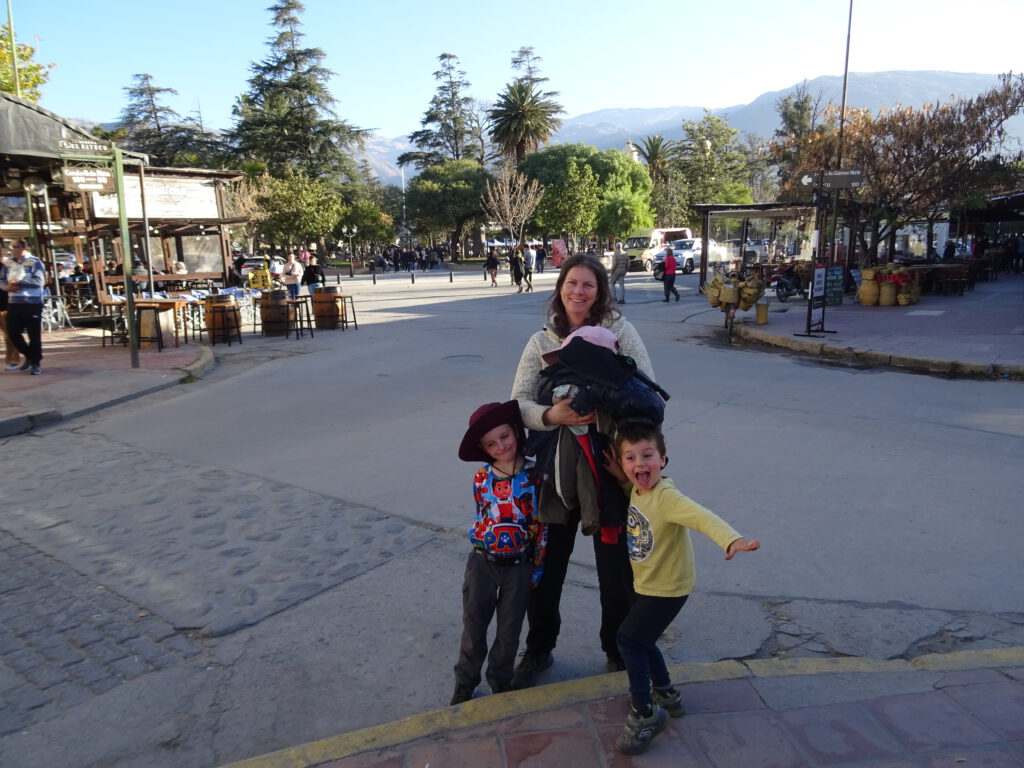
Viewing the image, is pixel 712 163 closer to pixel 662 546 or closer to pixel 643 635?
pixel 662 546

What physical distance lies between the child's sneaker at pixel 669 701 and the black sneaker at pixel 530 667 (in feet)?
1.89

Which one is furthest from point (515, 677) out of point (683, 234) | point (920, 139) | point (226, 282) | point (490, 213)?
point (490, 213)

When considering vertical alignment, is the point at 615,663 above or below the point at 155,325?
below

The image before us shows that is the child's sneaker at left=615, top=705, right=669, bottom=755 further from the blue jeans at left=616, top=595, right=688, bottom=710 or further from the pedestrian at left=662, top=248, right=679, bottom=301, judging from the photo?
the pedestrian at left=662, top=248, right=679, bottom=301

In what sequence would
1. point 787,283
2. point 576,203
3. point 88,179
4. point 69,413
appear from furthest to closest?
1. point 576,203
2. point 787,283
3. point 88,179
4. point 69,413

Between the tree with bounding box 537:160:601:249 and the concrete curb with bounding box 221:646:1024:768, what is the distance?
49.2 m

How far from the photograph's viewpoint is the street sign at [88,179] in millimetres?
10555

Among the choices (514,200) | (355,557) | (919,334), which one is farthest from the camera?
(514,200)

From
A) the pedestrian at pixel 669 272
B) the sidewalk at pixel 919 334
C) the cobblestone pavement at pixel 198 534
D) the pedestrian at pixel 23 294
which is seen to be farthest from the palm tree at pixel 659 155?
the cobblestone pavement at pixel 198 534

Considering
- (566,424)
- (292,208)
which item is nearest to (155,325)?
(566,424)

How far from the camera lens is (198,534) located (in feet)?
15.5

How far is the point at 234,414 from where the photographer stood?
8.26 m

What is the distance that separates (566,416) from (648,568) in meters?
0.61

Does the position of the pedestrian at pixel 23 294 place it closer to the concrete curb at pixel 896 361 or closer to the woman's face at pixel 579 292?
the woman's face at pixel 579 292
